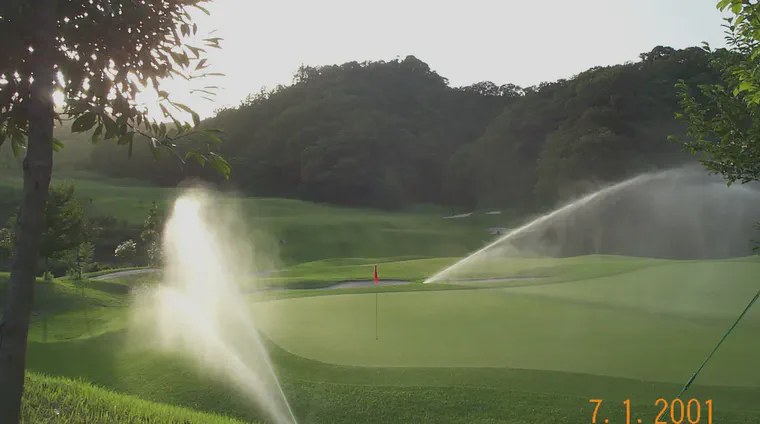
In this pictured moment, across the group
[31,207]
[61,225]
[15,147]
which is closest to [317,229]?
[61,225]

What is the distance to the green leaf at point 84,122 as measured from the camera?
332 cm

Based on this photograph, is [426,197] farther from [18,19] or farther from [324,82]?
[18,19]

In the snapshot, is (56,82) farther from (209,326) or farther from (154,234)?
(154,234)

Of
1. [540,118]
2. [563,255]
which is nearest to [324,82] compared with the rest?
[540,118]

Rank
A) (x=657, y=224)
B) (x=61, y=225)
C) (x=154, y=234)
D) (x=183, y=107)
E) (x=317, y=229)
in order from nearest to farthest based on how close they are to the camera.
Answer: (x=183, y=107) < (x=61, y=225) < (x=154, y=234) < (x=657, y=224) < (x=317, y=229)

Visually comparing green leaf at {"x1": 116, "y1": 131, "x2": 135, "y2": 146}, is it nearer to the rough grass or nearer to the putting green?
the rough grass

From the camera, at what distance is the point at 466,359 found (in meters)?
8.30

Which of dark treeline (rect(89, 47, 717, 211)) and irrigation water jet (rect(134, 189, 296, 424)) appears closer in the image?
irrigation water jet (rect(134, 189, 296, 424))

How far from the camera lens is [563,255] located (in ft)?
141

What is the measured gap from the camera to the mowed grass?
7.18 meters

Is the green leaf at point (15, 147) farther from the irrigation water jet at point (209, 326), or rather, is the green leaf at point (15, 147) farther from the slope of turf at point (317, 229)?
the slope of turf at point (317, 229)

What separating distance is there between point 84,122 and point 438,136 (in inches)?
2787

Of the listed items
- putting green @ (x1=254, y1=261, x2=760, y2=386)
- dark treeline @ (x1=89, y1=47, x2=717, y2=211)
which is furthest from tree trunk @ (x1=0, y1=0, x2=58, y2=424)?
dark treeline @ (x1=89, y1=47, x2=717, y2=211)

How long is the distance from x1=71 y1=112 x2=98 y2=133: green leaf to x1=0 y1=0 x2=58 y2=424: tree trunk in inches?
8.9
